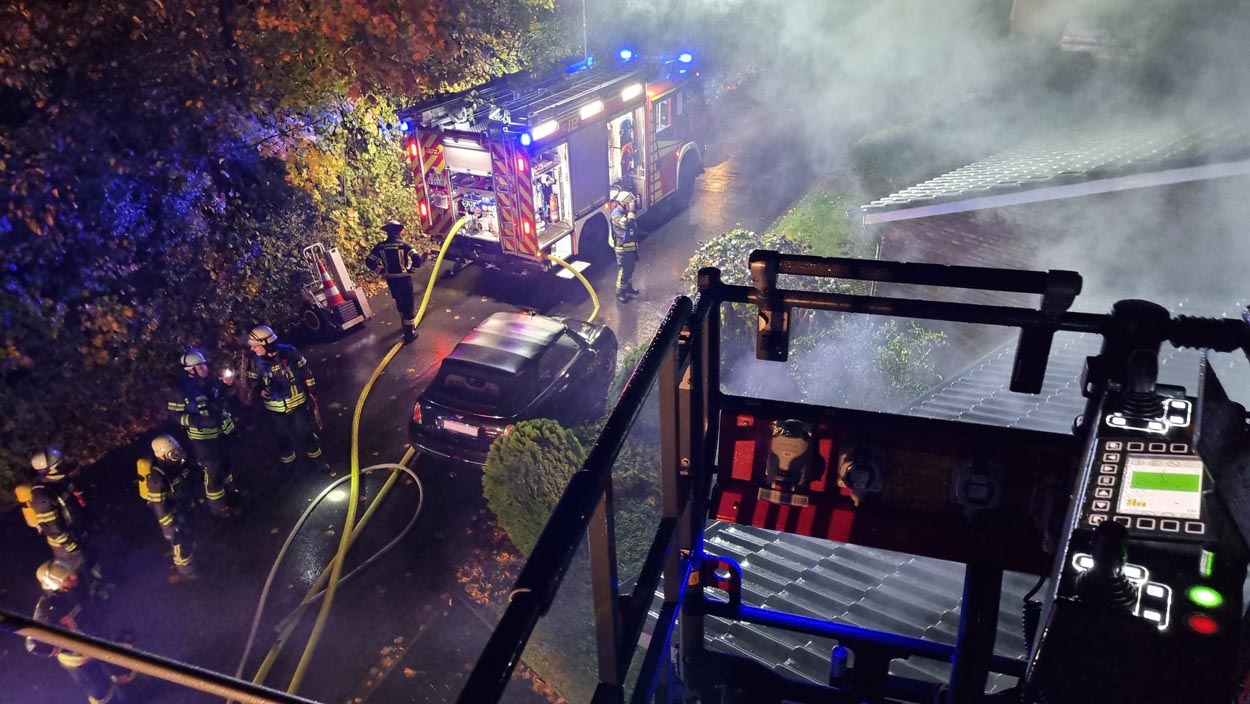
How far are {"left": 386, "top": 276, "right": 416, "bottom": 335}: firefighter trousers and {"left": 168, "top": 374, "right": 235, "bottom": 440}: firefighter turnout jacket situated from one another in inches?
128

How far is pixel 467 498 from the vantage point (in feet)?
24.9

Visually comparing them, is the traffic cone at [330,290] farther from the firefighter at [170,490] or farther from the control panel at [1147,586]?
the control panel at [1147,586]

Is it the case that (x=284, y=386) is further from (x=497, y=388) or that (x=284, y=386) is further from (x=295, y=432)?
(x=497, y=388)

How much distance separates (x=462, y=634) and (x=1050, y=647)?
498 cm

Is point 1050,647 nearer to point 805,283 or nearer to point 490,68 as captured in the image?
point 805,283

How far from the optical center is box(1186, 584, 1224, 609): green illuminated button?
1.86 metres

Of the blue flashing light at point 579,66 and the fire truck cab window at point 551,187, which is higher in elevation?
the blue flashing light at point 579,66

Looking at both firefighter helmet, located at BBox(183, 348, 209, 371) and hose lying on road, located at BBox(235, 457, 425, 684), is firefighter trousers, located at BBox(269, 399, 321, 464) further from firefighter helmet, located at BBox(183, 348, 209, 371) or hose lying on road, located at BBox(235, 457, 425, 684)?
firefighter helmet, located at BBox(183, 348, 209, 371)

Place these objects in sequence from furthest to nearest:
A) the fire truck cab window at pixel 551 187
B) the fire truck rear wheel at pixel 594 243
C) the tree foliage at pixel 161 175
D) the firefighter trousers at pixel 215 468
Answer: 1. the fire truck rear wheel at pixel 594 243
2. the fire truck cab window at pixel 551 187
3. the tree foliage at pixel 161 175
4. the firefighter trousers at pixel 215 468

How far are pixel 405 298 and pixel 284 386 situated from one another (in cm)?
301

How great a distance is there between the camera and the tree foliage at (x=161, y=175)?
8.14 meters

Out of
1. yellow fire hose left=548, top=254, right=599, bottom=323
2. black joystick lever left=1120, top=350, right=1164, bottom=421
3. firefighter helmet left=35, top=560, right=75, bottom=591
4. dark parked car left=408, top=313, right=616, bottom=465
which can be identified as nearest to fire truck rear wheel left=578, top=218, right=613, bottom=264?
yellow fire hose left=548, top=254, right=599, bottom=323

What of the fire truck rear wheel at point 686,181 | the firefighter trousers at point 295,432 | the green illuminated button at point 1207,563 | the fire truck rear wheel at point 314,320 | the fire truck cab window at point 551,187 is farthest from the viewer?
the fire truck rear wheel at point 686,181

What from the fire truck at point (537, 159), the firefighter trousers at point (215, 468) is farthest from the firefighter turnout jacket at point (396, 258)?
the firefighter trousers at point (215, 468)
